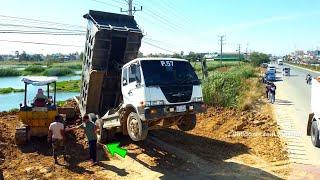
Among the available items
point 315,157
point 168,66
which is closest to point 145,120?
point 168,66

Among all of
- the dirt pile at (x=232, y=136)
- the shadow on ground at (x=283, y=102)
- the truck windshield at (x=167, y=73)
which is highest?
the truck windshield at (x=167, y=73)

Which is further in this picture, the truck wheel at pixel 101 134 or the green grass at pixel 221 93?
the green grass at pixel 221 93

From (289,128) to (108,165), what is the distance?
9.08 metres

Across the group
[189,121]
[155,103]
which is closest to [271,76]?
[189,121]

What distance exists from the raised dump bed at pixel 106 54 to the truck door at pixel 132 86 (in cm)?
169

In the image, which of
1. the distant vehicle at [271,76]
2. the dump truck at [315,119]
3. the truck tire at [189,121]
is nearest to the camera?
the truck tire at [189,121]

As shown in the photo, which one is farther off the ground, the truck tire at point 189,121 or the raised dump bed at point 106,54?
the raised dump bed at point 106,54

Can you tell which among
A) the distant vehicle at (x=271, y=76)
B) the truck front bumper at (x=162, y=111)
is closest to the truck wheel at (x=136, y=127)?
the truck front bumper at (x=162, y=111)

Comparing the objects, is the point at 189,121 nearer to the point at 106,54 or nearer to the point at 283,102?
the point at 106,54

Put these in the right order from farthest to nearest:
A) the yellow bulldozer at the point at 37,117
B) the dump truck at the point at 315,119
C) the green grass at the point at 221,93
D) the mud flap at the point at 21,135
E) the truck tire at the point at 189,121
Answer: the green grass at the point at 221,93
the yellow bulldozer at the point at 37,117
the mud flap at the point at 21,135
the dump truck at the point at 315,119
the truck tire at the point at 189,121

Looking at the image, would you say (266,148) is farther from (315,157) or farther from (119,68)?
(119,68)

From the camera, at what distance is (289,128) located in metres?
17.5

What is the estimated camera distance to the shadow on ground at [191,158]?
11.2 m

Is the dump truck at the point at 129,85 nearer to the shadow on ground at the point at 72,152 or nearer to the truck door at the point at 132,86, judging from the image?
the truck door at the point at 132,86
